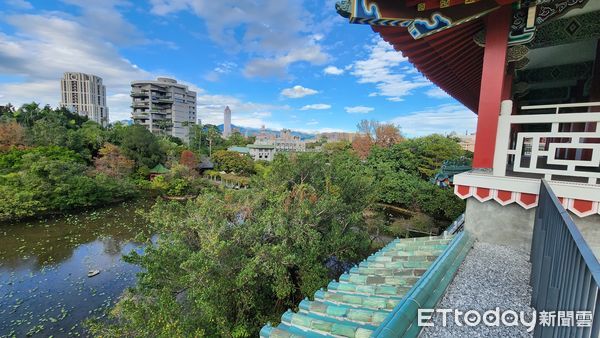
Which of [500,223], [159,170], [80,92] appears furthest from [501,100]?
[80,92]

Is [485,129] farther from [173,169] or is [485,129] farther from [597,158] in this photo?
[173,169]

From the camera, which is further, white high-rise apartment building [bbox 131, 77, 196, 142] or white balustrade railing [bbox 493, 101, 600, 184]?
white high-rise apartment building [bbox 131, 77, 196, 142]

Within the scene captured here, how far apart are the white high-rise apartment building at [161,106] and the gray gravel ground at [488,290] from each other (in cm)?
4640

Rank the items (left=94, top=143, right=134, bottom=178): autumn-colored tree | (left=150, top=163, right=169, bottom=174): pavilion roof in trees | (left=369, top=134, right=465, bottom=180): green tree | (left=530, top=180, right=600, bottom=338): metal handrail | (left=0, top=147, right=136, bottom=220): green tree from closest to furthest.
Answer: (left=530, top=180, right=600, bottom=338): metal handrail < (left=0, top=147, right=136, bottom=220): green tree < (left=369, top=134, right=465, bottom=180): green tree < (left=94, top=143, right=134, bottom=178): autumn-colored tree < (left=150, top=163, right=169, bottom=174): pavilion roof in trees

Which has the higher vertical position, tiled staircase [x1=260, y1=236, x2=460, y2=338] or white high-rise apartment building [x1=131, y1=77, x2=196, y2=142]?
white high-rise apartment building [x1=131, y1=77, x2=196, y2=142]

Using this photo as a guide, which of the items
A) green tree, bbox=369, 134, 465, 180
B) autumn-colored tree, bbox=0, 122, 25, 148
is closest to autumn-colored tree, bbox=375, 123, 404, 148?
green tree, bbox=369, 134, 465, 180

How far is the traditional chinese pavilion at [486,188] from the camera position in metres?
1.80

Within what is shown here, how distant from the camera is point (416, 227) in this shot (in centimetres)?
1361

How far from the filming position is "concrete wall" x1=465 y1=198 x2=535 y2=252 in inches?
112

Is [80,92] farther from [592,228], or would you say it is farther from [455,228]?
[592,228]

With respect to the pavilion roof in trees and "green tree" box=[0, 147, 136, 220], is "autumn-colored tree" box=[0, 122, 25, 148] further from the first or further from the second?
the pavilion roof in trees

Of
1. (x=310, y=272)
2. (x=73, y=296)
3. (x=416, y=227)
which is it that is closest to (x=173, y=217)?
(x=310, y=272)

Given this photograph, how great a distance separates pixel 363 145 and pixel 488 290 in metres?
25.6

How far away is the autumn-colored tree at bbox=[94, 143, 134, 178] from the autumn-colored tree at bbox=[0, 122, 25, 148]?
191 inches
